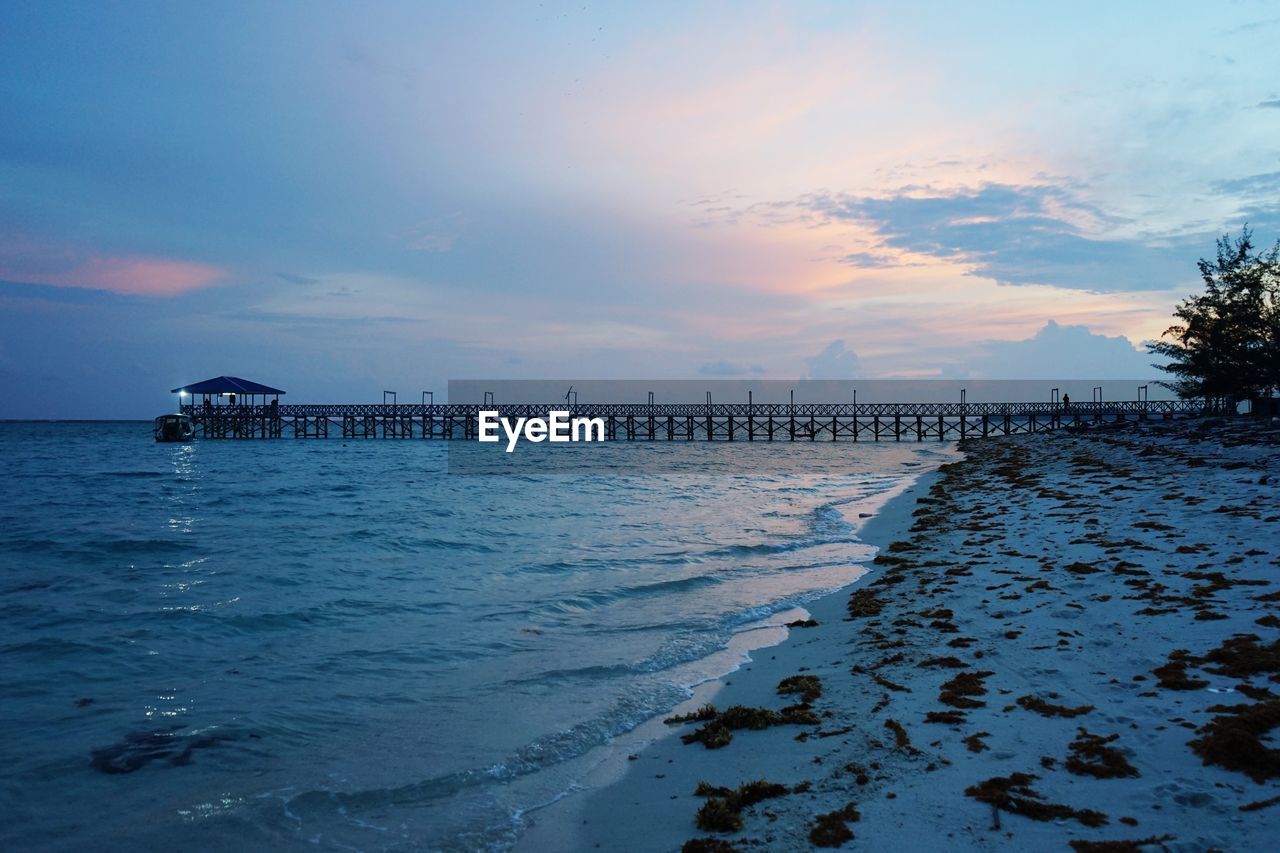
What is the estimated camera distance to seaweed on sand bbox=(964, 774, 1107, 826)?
355 centimetres

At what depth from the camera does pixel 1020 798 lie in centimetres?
376

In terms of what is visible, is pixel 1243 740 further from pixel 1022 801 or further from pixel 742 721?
pixel 742 721

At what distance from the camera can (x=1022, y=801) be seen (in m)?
A: 3.71

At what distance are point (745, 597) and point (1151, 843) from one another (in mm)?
7532

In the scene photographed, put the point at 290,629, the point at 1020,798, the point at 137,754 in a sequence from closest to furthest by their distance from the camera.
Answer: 1. the point at 1020,798
2. the point at 137,754
3. the point at 290,629

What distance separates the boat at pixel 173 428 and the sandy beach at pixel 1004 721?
3297 inches

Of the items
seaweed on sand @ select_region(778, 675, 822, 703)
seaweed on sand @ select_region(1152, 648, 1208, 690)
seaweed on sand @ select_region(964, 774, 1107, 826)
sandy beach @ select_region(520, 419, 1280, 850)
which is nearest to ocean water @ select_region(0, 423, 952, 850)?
sandy beach @ select_region(520, 419, 1280, 850)

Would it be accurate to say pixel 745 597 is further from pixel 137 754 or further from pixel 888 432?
pixel 888 432

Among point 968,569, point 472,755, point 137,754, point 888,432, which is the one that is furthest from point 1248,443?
point 888,432

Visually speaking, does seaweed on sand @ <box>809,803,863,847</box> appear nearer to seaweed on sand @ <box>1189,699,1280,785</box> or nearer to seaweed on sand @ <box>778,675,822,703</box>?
seaweed on sand @ <box>1189,699,1280,785</box>

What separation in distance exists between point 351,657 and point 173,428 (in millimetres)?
81667

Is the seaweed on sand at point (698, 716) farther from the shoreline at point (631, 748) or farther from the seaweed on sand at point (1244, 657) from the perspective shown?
the seaweed on sand at point (1244, 657)

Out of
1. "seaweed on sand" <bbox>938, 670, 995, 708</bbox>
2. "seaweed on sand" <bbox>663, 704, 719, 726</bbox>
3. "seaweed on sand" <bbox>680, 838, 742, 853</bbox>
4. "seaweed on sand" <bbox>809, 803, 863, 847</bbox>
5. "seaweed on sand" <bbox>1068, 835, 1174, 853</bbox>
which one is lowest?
"seaweed on sand" <bbox>663, 704, 719, 726</bbox>

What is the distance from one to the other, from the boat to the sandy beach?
3297 inches
